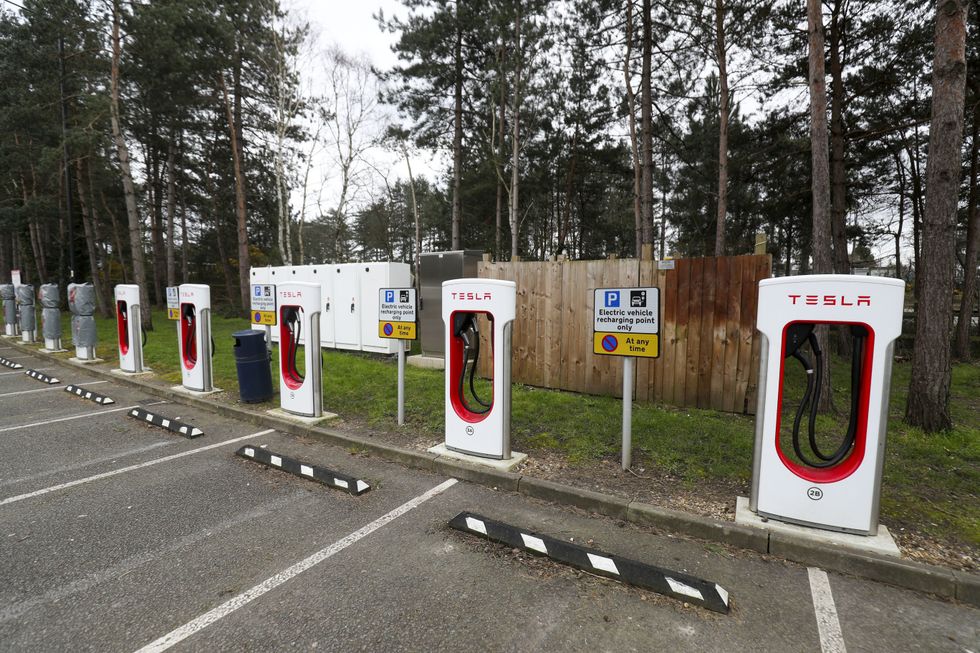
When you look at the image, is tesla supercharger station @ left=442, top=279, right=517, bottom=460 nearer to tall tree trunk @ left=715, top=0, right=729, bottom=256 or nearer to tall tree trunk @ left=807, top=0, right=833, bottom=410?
tall tree trunk @ left=807, top=0, right=833, bottom=410

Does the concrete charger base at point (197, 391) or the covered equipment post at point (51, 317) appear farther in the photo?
the covered equipment post at point (51, 317)

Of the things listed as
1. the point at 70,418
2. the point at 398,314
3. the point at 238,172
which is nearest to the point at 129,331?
the point at 70,418

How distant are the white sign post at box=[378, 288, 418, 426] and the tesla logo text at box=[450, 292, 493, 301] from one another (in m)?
0.94

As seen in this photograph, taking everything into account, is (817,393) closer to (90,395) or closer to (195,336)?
(195,336)

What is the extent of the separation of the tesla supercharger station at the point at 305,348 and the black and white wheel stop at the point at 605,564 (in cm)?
320

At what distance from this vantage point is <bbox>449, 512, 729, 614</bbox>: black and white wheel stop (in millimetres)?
2617

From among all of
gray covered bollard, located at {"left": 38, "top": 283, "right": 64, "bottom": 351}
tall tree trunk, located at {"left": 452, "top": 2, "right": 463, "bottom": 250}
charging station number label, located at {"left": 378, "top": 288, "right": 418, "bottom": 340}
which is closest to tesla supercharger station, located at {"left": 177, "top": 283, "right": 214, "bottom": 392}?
charging station number label, located at {"left": 378, "top": 288, "right": 418, "bottom": 340}

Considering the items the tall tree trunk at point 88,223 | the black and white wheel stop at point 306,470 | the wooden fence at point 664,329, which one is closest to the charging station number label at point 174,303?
the black and white wheel stop at point 306,470

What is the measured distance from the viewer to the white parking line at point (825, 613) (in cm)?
233

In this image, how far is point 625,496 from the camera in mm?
3777

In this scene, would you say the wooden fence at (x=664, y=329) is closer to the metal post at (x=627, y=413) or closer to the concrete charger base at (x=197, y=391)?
the metal post at (x=627, y=413)

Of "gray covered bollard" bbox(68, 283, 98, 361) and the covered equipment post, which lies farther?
the covered equipment post

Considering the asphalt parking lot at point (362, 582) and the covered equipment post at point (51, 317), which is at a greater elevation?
the covered equipment post at point (51, 317)

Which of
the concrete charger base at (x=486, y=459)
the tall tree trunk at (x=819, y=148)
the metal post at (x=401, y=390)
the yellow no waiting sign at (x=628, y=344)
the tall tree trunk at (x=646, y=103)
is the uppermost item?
the tall tree trunk at (x=646, y=103)
